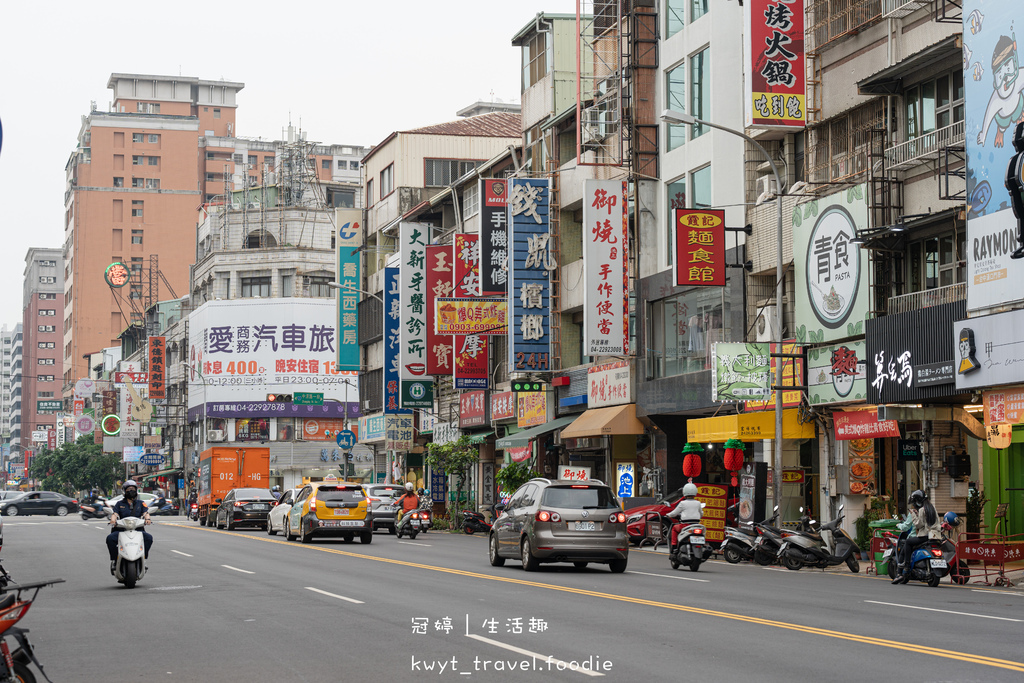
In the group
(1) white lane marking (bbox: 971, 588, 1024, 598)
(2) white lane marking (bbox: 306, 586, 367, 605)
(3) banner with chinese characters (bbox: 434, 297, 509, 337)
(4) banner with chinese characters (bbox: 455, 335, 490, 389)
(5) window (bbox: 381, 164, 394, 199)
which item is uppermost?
(5) window (bbox: 381, 164, 394, 199)

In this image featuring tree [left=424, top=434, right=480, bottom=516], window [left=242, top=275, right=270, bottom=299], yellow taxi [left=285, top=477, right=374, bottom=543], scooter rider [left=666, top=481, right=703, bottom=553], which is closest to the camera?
scooter rider [left=666, top=481, right=703, bottom=553]

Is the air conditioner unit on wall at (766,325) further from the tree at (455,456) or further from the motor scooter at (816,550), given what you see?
the tree at (455,456)

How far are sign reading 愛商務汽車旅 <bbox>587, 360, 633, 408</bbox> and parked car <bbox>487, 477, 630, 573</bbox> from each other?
18.3 m

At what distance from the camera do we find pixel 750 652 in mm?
11742

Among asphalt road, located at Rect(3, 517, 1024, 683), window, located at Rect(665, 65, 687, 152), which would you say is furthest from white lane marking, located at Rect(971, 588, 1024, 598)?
window, located at Rect(665, 65, 687, 152)

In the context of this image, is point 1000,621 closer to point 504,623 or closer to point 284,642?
point 504,623

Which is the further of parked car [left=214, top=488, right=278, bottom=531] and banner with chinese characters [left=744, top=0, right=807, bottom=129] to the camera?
parked car [left=214, top=488, right=278, bottom=531]

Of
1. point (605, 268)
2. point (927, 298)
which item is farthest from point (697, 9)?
Result: point (927, 298)

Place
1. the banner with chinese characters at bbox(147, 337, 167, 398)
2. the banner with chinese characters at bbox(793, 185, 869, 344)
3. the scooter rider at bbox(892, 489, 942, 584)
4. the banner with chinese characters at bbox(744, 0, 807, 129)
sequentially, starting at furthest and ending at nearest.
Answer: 1. the banner with chinese characters at bbox(147, 337, 167, 398)
2. the banner with chinese characters at bbox(744, 0, 807, 129)
3. the banner with chinese characters at bbox(793, 185, 869, 344)
4. the scooter rider at bbox(892, 489, 942, 584)

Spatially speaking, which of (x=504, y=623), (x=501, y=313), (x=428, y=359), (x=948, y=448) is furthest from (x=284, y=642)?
(x=428, y=359)

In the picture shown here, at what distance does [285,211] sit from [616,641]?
91.4 meters

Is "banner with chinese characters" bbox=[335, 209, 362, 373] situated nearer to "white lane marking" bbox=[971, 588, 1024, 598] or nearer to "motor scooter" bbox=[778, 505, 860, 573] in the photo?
"motor scooter" bbox=[778, 505, 860, 573]

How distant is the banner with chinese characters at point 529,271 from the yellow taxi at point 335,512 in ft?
39.5

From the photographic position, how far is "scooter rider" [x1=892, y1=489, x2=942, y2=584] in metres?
21.3
